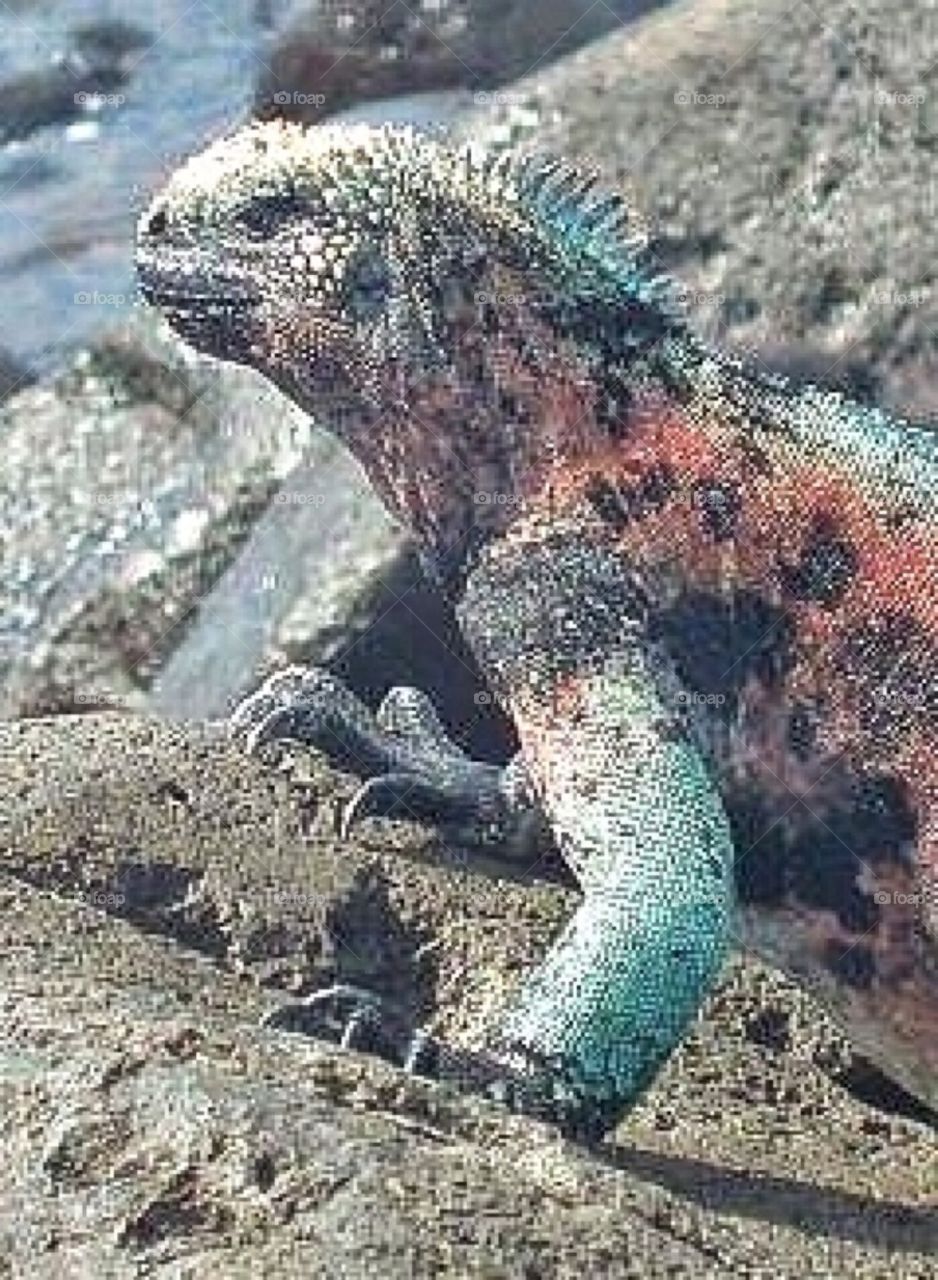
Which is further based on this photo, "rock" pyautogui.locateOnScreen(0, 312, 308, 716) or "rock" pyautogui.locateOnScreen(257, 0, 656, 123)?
"rock" pyautogui.locateOnScreen(257, 0, 656, 123)

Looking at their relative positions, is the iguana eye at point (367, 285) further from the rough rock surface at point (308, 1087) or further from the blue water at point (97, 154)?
the blue water at point (97, 154)

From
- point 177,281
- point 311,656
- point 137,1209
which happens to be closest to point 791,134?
point 311,656

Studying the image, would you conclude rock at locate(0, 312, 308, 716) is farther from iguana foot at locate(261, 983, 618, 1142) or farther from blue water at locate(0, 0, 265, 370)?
iguana foot at locate(261, 983, 618, 1142)

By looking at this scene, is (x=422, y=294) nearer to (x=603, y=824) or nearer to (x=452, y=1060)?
(x=603, y=824)

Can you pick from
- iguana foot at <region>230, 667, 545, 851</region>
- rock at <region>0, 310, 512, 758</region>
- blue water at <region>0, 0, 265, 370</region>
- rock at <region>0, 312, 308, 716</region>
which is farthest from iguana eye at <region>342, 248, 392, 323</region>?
blue water at <region>0, 0, 265, 370</region>

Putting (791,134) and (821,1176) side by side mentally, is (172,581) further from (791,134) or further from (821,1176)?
(821,1176)

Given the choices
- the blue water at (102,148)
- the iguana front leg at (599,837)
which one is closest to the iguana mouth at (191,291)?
the iguana front leg at (599,837)
